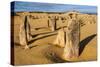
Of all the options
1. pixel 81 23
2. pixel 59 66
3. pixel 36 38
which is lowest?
pixel 59 66

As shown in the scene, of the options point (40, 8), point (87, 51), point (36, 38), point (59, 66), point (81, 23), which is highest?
point (40, 8)

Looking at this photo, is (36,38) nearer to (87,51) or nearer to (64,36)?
(64,36)

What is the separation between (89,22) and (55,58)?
52 cm

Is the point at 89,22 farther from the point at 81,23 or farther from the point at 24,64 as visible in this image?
the point at 24,64

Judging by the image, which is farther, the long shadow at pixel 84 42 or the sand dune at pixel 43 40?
the long shadow at pixel 84 42

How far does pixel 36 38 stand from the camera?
1.85 meters

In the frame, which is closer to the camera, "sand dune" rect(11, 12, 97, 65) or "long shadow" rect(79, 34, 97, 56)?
"sand dune" rect(11, 12, 97, 65)

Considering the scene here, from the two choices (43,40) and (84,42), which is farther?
A: (84,42)
